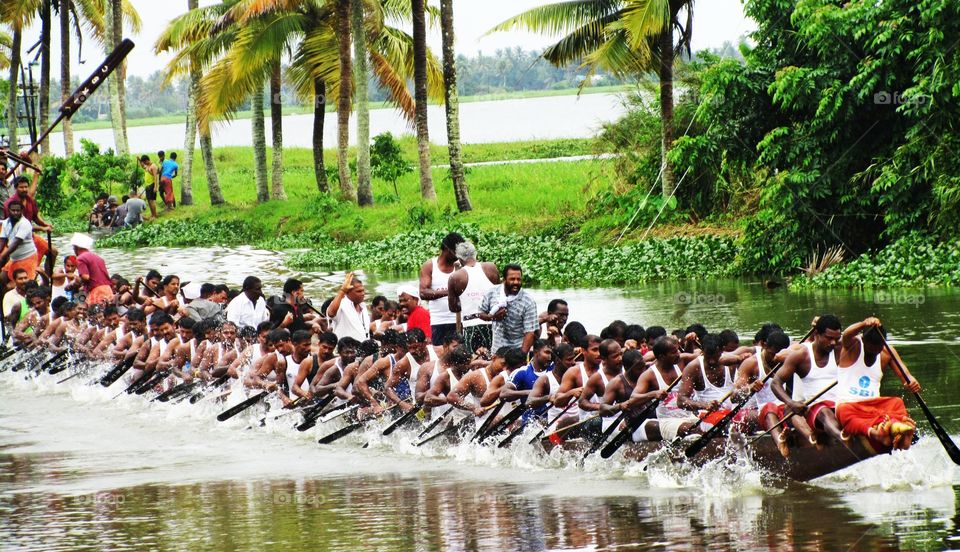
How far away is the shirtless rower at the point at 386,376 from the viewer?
12.9 meters

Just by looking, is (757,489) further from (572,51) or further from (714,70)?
(572,51)

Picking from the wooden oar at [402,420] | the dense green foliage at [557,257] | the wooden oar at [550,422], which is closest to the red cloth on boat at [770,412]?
the wooden oar at [550,422]

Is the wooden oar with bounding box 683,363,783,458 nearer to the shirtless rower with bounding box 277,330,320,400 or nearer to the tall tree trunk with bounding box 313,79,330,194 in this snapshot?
the shirtless rower with bounding box 277,330,320,400

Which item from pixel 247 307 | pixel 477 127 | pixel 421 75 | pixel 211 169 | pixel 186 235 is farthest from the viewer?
pixel 477 127

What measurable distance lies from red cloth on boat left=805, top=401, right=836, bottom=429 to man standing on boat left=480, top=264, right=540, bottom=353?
3.56 metres

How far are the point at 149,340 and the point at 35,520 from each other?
21.0ft

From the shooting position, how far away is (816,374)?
1013 centimetres

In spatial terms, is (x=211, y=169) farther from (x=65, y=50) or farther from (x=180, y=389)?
(x=180, y=389)

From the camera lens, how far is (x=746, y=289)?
70.7 feet

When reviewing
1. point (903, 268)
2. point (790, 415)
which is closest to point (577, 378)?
point (790, 415)

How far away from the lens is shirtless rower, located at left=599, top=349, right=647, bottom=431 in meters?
11.1

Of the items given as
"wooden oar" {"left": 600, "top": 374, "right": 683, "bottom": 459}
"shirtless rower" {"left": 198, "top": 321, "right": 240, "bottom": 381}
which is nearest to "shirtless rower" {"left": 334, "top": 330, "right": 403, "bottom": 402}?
"shirtless rower" {"left": 198, "top": 321, "right": 240, "bottom": 381}

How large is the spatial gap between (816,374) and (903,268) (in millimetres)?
10827

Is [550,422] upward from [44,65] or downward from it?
downward
